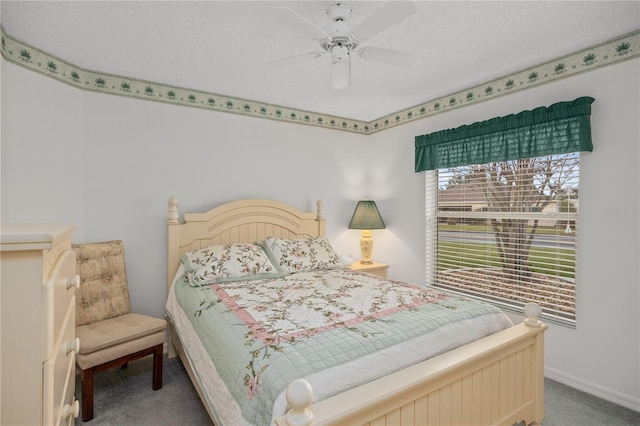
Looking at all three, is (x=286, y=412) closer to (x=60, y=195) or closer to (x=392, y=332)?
(x=392, y=332)

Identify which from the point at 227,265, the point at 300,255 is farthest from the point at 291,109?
the point at 227,265

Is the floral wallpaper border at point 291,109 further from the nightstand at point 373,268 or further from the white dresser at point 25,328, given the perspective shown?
the white dresser at point 25,328

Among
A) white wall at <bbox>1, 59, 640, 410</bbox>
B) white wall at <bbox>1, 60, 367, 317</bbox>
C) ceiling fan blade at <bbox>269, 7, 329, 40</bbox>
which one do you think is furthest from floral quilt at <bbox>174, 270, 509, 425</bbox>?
ceiling fan blade at <bbox>269, 7, 329, 40</bbox>

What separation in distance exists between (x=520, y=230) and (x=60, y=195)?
3.69m

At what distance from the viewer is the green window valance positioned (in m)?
2.34

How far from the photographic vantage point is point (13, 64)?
2186 millimetres

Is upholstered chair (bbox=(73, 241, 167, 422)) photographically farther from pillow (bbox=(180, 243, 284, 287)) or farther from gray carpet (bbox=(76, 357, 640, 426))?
pillow (bbox=(180, 243, 284, 287))

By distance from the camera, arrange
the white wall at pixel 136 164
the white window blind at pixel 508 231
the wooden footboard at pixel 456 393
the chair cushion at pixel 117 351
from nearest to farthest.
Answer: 1. the wooden footboard at pixel 456 393
2. the chair cushion at pixel 117 351
3. the white wall at pixel 136 164
4. the white window blind at pixel 508 231

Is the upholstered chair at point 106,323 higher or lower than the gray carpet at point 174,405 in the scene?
higher

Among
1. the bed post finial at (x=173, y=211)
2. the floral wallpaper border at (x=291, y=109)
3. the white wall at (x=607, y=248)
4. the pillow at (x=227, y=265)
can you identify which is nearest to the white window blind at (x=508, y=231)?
the white wall at (x=607, y=248)

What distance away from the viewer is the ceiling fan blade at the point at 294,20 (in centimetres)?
148

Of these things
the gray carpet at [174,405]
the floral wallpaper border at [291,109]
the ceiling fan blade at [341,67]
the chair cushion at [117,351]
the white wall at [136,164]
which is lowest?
the gray carpet at [174,405]

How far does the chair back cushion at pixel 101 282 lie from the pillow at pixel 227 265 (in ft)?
1.58

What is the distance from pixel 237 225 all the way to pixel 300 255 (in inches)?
28.5
